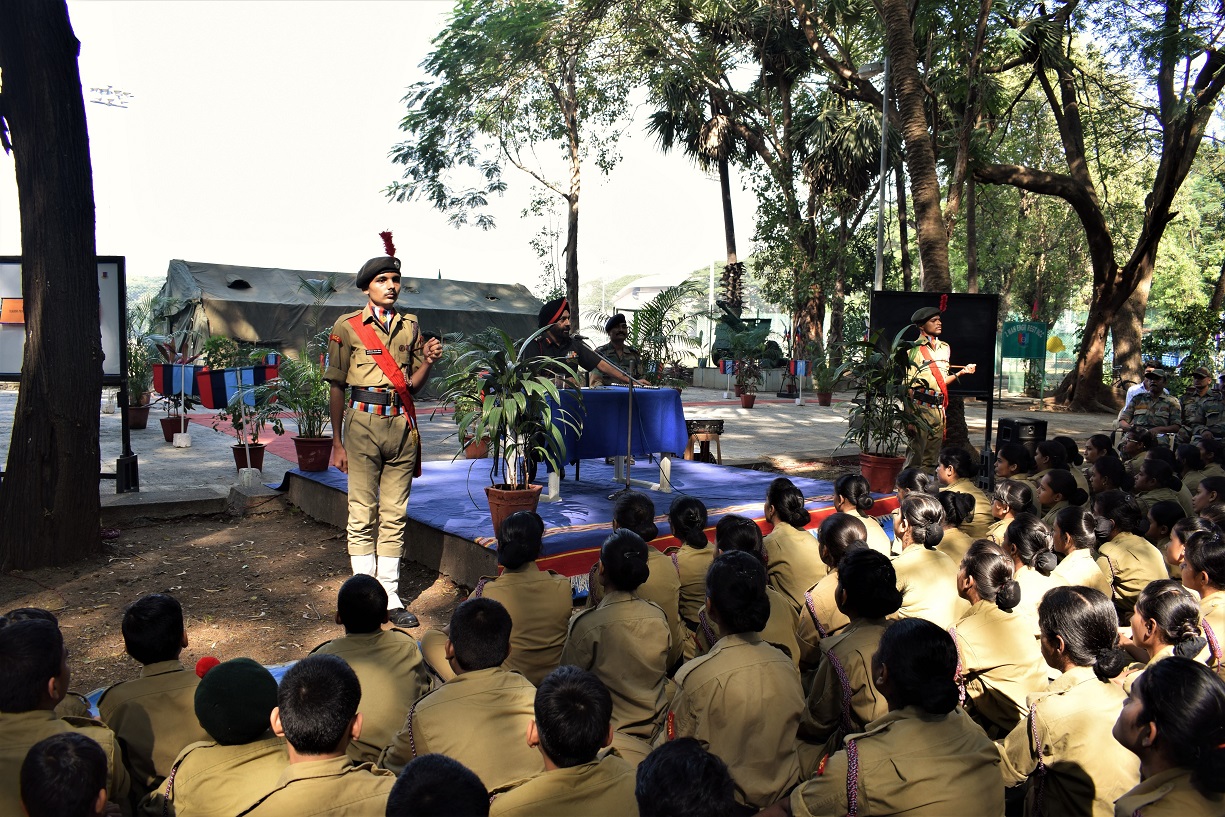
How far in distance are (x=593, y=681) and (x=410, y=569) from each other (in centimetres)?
422

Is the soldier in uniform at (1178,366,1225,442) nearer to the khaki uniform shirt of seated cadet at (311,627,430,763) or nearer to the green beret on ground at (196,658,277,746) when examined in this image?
the khaki uniform shirt of seated cadet at (311,627,430,763)

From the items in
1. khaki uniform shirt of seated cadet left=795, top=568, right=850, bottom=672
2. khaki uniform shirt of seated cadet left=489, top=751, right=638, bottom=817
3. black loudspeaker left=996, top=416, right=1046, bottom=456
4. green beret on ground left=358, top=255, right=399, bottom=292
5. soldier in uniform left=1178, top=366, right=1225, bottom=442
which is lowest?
khaki uniform shirt of seated cadet left=795, top=568, right=850, bottom=672

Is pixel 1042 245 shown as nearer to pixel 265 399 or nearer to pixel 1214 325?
pixel 1214 325

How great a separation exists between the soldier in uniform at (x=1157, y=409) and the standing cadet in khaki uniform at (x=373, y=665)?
8.66m

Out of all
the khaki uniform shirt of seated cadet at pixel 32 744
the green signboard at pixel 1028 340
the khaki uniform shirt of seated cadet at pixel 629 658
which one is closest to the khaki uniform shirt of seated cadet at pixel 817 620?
the khaki uniform shirt of seated cadet at pixel 629 658

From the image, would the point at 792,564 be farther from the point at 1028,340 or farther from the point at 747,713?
the point at 1028,340

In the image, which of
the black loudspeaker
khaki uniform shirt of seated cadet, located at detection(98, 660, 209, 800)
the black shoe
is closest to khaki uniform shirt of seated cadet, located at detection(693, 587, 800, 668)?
khaki uniform shirt of seated cadet, located at detection(98, 660, 209, 800)

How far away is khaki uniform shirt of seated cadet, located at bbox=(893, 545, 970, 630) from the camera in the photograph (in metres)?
3.76

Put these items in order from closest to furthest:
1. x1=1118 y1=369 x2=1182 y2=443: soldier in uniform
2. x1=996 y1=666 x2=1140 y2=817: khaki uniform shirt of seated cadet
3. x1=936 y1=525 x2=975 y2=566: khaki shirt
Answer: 1. x1=996 y1=666 x2=1140 y2=817: khaki uniform shirt of seated cadet
2. x1=936 y1=525 x2=975 y2=566: khaki shirt
3. x1=1118 y1=369 x2=1182 y2=443: soldier in uniform

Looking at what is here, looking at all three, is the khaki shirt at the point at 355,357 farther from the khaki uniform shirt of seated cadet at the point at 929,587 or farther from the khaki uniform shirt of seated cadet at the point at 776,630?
the khaki uniform shirt of seated cadet at the point at 929,587

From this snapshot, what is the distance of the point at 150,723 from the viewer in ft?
8.50

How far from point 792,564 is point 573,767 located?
248 centimetres

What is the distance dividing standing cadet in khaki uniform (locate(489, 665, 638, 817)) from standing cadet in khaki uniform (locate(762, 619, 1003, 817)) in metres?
0.54

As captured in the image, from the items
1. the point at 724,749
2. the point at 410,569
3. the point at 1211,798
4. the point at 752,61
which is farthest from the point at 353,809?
the point at 752,61
